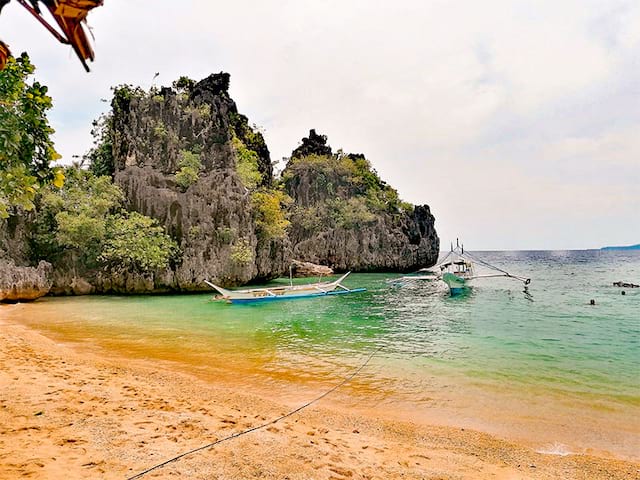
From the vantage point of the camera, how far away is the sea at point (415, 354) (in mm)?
6607

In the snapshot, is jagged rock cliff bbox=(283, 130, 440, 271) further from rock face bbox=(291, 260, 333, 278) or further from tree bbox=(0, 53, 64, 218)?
tree bbox=(0, 53, 64, 218)

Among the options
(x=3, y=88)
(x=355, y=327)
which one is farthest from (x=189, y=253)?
(x=3, y=88)

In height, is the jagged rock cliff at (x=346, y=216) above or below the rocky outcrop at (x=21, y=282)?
above

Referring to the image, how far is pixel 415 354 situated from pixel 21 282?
20.6 meters

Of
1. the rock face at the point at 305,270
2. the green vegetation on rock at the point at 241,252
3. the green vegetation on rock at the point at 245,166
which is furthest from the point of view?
the rock face at the point at 305,270

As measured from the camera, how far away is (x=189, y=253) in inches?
1026

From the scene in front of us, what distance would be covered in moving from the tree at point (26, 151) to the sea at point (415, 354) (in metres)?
5.14

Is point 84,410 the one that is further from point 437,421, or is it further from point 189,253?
point 189,253

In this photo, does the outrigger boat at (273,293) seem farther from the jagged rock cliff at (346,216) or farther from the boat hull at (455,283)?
the jagged rock cliff at (346,216)

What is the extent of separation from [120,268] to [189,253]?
4.41 meters

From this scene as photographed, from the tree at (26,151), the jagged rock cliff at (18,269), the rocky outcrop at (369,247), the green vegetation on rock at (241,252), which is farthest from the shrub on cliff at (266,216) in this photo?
the tree at (26,151)

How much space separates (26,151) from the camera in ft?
14.0

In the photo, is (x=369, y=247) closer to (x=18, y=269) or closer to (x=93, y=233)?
(x=93, y=233)

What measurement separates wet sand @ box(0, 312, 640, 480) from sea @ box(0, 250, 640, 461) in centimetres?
67
